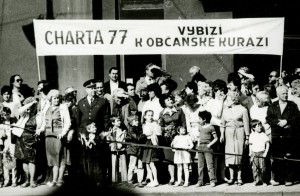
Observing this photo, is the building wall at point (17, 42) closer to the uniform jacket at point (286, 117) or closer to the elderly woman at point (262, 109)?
the elderly woman at point (262, 109)

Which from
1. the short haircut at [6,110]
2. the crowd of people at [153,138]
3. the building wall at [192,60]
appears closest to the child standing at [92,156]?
the crowd of people at [153,138]

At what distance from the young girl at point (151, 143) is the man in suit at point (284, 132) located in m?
1.90

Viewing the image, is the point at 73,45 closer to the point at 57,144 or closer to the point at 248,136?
the point at 57,144

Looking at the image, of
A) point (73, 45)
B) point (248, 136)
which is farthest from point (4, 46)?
point (248, 136)

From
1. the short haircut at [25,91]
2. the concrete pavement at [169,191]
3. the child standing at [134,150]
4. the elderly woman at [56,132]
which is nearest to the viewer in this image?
the concrete pavement at [169,191]

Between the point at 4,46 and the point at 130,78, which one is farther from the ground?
the point at 4,46

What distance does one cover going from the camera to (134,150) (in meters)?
9.36

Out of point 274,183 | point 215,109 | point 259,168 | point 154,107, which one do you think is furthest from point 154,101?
point 274,183

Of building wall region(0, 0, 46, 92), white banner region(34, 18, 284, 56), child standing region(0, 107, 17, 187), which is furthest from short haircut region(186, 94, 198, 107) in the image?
building wall region(0, 0, 46, 92)

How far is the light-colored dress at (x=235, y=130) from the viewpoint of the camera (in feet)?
30.7

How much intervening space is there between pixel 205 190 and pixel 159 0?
5.22 metres

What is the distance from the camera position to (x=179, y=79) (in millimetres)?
12500

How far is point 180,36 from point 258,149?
94.8 inches

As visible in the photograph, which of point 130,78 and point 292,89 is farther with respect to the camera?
point 130,78
